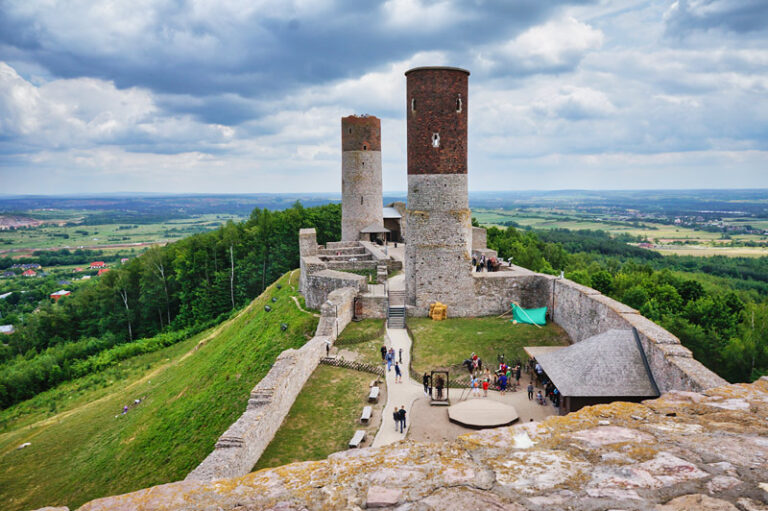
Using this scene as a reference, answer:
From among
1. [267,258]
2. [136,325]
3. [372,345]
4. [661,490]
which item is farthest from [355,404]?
[136,325]

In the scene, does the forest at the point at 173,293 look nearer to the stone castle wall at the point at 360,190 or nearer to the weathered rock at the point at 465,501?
the stone castle wall at the point at 360,190

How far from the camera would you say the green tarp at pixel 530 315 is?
71.1 feet

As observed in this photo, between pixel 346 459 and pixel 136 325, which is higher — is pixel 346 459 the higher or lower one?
the higher one

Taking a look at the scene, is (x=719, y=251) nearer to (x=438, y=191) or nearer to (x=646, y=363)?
(x=438, y=191)

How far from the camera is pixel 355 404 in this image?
15.2m

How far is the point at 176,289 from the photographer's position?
181ft

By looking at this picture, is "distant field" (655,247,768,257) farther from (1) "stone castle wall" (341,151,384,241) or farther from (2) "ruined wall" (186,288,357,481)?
(2) "ruined wall" (186,288,357,481)

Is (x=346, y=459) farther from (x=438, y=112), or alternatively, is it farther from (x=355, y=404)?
(x=438, y=112)

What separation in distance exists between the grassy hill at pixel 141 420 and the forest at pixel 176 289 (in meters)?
15.1

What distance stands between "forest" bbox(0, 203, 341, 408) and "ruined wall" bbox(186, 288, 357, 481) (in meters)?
33.4

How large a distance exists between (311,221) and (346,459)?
50.5m

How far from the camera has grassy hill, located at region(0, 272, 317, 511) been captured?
59.8ft

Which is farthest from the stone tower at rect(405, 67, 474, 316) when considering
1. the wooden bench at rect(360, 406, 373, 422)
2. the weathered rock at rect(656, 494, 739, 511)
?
the weathered rock at rect(656, 494, 739, 511)

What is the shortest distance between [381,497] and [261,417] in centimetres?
1043
